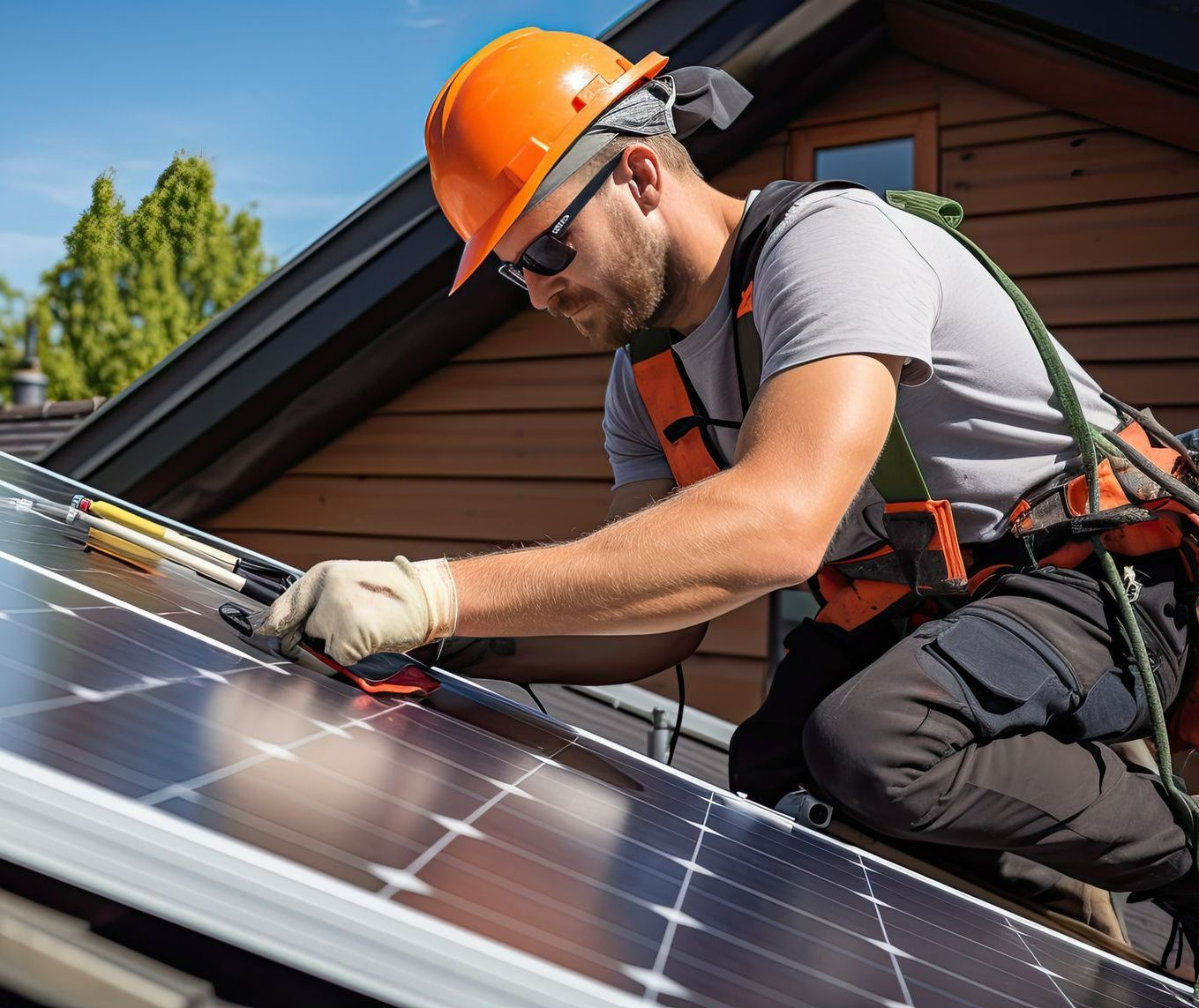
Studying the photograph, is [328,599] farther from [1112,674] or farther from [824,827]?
[1112,674]

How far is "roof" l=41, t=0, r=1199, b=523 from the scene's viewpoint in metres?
3.51

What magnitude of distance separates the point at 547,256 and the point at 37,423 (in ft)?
25.5

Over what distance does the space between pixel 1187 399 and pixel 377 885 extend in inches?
152

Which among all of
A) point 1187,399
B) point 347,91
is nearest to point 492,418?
point 1187,399

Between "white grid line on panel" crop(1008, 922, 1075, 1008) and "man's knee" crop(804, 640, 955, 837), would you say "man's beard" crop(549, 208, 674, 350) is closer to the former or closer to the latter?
"man's knee" crop(804, 640, 955, 837)

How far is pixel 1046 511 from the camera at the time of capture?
2031mm

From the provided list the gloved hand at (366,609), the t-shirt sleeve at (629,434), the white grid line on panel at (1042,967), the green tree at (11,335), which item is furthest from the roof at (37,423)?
the green tree at (11,335)

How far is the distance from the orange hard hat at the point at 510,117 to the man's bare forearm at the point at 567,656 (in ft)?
3.00

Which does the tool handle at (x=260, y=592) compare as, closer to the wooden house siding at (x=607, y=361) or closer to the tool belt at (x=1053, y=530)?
the tool belt at (x=1053, y=530)

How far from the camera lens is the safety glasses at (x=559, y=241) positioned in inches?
84.7

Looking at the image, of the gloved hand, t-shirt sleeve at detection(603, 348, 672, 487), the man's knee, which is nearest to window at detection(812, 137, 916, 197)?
t-shirt sleeve at detection(603, 348, 672, 487)

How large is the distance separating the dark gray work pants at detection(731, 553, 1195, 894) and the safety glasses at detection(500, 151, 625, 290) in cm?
108

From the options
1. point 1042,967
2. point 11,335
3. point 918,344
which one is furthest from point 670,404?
point 11,335

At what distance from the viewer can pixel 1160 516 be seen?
1936 mm
